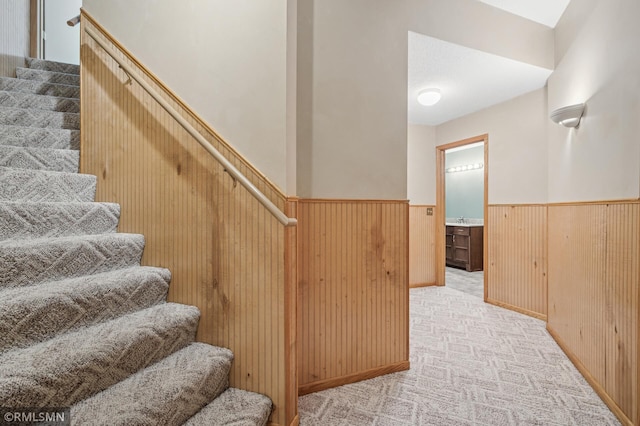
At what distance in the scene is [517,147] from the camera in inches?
135

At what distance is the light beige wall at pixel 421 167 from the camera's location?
14.6 ft

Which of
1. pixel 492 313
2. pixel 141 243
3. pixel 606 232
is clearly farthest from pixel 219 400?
pixel 492 313

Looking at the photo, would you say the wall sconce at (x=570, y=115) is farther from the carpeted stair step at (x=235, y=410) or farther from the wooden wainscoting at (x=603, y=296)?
the carpeted stair step at (x=235, y=410)

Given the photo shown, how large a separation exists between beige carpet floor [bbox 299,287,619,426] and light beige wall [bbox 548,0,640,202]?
1224 millimetres

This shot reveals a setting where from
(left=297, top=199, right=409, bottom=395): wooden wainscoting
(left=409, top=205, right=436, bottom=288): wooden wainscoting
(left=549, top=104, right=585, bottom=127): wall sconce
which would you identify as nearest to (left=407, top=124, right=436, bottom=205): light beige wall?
(left=409, top=205, right=436, bottom=288): wooden wainscoting

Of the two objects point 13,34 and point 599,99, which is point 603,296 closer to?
point 599,99

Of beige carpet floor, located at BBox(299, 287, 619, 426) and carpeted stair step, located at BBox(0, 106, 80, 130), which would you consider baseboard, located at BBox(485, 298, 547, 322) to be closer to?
beige carpet floor, located at BBox(299, 287, 619, 426)

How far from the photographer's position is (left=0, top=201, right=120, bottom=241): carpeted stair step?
4.55 feet

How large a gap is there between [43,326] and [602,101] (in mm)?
3179

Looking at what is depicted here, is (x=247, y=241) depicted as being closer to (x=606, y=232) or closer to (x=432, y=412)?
(x=432, y=412)

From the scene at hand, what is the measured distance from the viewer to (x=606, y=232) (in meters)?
1.82

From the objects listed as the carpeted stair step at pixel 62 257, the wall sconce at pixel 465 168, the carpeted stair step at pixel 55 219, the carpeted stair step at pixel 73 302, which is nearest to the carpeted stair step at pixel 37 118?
the carpeted stair step at pixel 55 219

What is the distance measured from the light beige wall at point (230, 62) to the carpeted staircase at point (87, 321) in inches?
32.4

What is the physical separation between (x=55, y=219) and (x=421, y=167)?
4152mm
